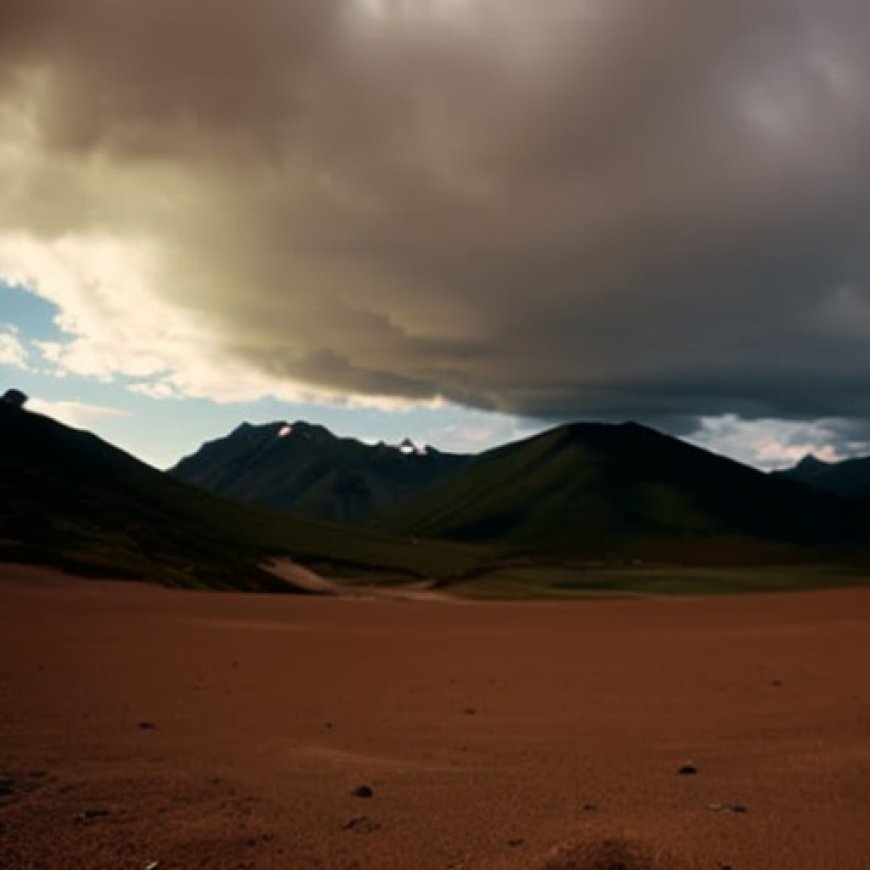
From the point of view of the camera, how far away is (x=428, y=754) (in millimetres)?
13422

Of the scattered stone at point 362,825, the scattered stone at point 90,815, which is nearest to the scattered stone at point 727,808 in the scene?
the scattered stone at point 362,825

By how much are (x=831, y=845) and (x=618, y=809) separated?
87.3 inches

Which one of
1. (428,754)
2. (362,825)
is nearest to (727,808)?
(362,825)

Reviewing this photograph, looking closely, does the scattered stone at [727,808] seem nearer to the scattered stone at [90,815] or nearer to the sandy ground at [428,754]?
the sandy ground at [428,754]

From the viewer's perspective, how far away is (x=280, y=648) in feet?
103

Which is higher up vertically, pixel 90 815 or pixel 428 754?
pixel 90 815

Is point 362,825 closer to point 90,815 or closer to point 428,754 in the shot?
point 90,815

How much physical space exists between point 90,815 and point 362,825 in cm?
283

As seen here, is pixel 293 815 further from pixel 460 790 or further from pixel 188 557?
pixel 188 557

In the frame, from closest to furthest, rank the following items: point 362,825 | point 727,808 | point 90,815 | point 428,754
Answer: point 90,815, point 362,825, point 727,808, point 428,754

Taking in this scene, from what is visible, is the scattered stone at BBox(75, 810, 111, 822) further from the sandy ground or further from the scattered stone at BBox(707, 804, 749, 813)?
the scattered stone at BBox(707, 804, 749, 813)

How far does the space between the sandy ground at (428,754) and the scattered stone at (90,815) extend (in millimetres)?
66

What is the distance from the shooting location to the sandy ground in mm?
8156

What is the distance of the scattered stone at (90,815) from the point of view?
8671mm
